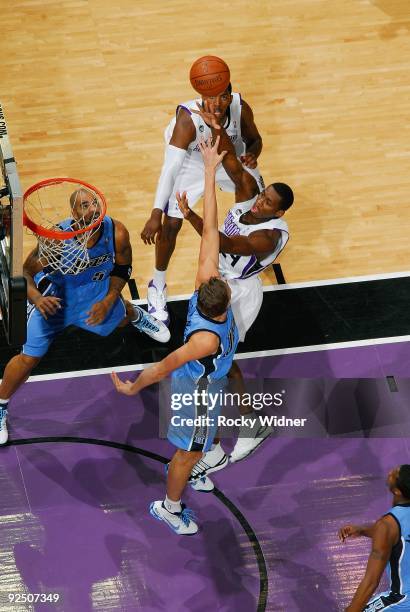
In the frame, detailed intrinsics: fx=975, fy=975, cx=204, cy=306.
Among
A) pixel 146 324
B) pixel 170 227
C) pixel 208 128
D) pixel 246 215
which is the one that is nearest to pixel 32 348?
pixel 146 324

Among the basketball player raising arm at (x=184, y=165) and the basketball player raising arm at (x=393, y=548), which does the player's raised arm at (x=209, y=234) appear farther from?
the basketball player raising arm at (x=393, y=548)

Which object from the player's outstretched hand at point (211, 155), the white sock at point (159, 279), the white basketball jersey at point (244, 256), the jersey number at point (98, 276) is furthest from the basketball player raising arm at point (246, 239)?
the white sock at point (159, 279)

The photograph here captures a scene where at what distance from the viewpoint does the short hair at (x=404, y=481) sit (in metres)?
5.31

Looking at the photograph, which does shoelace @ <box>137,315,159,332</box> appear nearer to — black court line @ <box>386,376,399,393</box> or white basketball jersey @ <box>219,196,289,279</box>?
white basketball jersey @ <box>219,196,289,279</box>

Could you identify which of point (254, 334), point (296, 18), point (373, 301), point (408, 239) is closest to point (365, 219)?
point (408, 239)

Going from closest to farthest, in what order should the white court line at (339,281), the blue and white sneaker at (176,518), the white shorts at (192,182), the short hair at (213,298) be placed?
the short hair at (213,298)
the blue and white sneaker at (176,518)
the white shorts at (192,182)
the white court line at (339,281)

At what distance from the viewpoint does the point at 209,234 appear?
649 centimetres

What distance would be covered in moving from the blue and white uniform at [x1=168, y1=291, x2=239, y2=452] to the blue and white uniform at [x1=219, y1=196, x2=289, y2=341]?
0.72m

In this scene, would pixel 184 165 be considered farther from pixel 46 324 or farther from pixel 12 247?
pixel 12 247

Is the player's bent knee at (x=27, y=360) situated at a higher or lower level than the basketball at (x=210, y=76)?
lower

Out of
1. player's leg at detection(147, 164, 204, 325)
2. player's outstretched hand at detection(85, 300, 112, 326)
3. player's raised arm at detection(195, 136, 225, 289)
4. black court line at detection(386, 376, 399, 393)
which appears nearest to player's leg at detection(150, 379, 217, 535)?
player's raised arm at detection(195, 136, 225, 289)

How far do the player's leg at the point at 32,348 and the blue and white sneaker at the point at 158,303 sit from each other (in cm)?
122

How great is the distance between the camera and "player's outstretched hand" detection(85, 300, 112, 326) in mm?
6824

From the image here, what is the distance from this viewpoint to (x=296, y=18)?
422 inches
